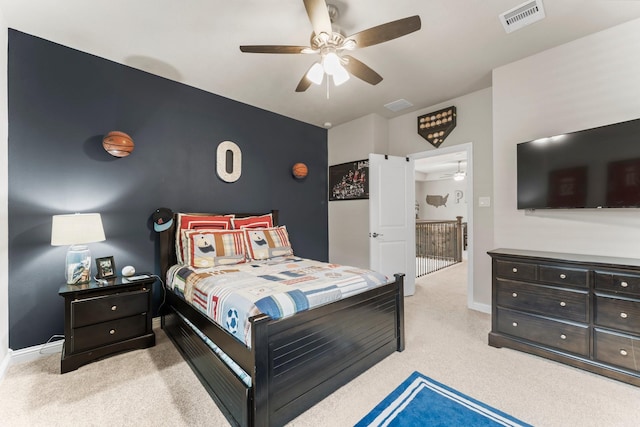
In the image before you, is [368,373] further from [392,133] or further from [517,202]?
[392,133]

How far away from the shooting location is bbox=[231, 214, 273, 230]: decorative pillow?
357cm

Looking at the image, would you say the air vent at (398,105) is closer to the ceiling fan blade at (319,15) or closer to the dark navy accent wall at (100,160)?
the dark navy accent wall at (100,160)

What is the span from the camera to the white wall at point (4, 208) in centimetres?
221

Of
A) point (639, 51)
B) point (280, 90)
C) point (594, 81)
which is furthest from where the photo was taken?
point (280, 90)

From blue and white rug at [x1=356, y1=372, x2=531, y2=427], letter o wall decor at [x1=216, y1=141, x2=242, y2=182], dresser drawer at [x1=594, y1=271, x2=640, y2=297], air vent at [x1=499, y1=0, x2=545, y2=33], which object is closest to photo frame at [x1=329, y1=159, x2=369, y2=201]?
letter o wall decor at [x1=216, y1=141, x2=242, y2=182]

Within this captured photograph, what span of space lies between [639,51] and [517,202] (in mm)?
1495

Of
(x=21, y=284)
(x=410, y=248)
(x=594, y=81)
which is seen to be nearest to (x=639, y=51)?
(x=594, y=81)

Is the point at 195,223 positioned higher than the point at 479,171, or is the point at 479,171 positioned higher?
the point at 479,171

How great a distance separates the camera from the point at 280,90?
3.54 m

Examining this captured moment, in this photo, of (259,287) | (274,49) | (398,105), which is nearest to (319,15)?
(274,49)

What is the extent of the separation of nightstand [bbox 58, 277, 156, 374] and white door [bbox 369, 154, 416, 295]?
2.84m

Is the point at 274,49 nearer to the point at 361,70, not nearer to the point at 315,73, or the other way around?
the point at 315,73

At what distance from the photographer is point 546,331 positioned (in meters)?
2.32

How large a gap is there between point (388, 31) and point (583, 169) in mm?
2130
